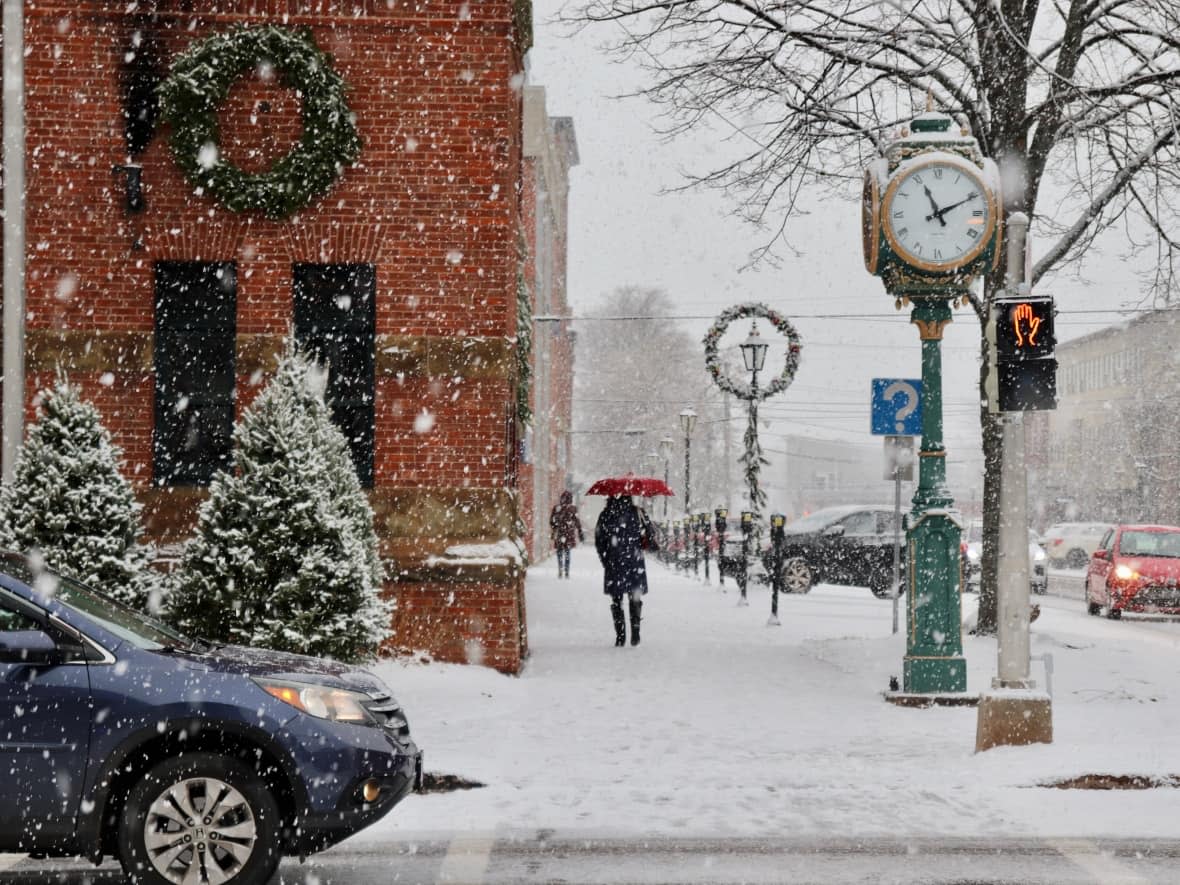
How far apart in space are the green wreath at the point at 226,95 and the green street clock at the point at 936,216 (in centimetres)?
516

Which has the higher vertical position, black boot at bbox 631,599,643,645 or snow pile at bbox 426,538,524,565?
snow pile at bbox 426,538,524,565

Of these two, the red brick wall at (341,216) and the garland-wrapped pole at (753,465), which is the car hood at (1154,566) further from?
the red brick wall at (341,216)

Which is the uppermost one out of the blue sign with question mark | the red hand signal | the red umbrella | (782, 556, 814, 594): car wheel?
the red hand signal

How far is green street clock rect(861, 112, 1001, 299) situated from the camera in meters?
13.2

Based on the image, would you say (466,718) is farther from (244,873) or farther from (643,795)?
(244,873)

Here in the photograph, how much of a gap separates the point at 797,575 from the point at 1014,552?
1944 cm

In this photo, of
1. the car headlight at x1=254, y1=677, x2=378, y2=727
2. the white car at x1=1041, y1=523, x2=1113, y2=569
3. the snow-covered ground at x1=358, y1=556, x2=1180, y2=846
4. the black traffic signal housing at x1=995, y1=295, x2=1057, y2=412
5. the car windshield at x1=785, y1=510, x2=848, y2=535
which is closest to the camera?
the car headlight at x1=254, y1=677, x2=378, y2=727

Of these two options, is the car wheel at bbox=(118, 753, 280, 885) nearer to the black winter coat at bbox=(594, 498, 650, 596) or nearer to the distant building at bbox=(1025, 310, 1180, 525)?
the black winter coat at bbox=(594, 498, 650, 596)

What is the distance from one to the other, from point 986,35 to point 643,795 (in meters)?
11.3

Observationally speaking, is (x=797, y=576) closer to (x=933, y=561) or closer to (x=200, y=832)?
(x=933, y=561)

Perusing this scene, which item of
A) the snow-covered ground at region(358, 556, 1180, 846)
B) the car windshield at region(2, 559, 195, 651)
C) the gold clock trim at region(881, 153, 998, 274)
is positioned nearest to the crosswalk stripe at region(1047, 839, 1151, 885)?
the snow-covered ground at region(358, 556, 1180, 846)

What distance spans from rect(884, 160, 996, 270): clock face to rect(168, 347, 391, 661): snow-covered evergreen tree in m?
5.56

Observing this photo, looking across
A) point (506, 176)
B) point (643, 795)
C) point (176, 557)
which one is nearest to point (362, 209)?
point (506, 176)

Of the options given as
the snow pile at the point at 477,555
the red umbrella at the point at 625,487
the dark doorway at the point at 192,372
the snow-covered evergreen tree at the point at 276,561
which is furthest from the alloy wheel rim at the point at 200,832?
the red umbrella at the point at 625,487
